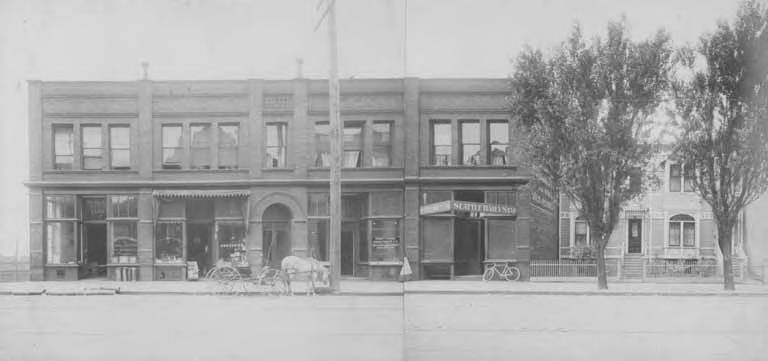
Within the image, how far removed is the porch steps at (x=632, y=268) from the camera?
52.6 ft

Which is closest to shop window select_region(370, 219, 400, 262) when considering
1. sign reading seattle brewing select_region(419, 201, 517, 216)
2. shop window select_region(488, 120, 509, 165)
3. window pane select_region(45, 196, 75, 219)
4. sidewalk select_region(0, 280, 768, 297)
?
sidewalk select_region(0, 280, 768, 297)

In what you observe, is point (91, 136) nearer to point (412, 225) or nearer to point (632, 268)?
point (412, 225)

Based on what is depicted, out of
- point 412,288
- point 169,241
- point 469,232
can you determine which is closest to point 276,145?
point 169,241

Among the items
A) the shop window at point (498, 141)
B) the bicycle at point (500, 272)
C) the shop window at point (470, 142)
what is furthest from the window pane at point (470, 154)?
the bicycle at point (500, 272)

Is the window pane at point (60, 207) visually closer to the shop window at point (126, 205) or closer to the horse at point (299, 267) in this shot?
the shop window at point (126, 205)

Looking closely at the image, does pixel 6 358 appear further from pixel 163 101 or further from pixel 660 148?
pixel 660 148

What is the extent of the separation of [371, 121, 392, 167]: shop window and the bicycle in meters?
7.32

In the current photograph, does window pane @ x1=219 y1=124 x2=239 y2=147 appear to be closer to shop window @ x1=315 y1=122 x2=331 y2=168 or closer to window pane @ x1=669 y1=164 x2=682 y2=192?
shop window @ x1=315 y1=122 x2=331 y2=168

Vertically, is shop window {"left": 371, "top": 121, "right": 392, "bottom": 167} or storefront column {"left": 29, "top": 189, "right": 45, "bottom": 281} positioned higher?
shop window {"left": 371, "top": 121, "right": 392, "bottom": 167}

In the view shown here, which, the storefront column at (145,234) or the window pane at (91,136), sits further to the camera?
the storefront column at (145,234)

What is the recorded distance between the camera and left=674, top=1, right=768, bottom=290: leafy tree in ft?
36.5

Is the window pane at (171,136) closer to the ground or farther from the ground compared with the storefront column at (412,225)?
farther from the ground

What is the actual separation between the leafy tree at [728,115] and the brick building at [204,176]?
6.87 metres

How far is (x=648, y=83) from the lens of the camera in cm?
1346
